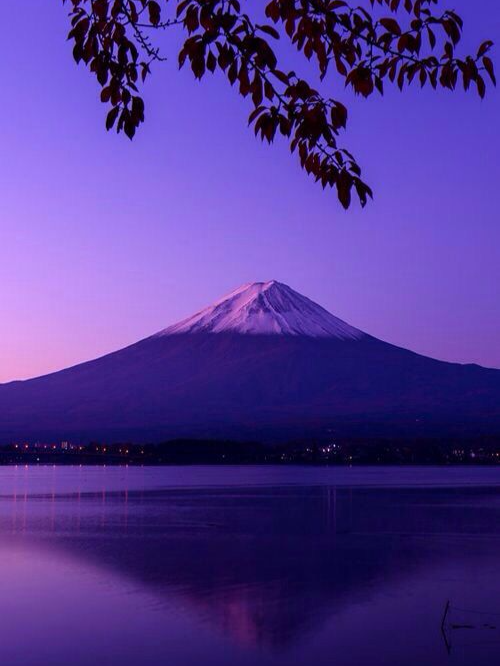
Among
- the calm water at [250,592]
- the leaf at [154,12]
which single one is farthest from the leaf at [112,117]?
the calm water at [250,592]

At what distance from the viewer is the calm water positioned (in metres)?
11.5

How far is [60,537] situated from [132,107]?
22185 mm

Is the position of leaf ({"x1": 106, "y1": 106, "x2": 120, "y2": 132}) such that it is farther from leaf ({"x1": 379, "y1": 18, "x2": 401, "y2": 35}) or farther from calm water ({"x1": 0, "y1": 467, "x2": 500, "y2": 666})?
calm water ({"x1": 0, "y1": 467, "x2": 500, "y2": 666})

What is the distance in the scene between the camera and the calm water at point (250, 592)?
451 inches

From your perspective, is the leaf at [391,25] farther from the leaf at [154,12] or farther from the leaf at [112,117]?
the leaf at [112,117]

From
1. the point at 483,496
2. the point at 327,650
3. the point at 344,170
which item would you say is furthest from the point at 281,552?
the point at 483,496

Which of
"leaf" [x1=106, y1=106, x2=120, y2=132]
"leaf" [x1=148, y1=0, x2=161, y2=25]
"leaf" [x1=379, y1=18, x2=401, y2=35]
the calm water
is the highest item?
"leaf" [x1=148, y1=0, x2=161, y2=25]

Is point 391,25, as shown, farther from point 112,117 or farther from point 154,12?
point 112,117

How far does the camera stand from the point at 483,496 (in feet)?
153

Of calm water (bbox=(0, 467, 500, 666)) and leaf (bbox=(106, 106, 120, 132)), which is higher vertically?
leaf (bbox=(106, 106, 120, 132))

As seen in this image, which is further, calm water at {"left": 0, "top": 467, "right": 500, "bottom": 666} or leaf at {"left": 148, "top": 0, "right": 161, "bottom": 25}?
calm water at {"left": 0, "top": 467, "right": 500, "bottom": 666}

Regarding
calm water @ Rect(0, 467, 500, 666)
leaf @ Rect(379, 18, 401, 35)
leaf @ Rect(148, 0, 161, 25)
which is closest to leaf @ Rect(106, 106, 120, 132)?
leaf @ Rect(148, 0, 161, 25)

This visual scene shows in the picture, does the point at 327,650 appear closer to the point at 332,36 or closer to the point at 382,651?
the point at 382,651

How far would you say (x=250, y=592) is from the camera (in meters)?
15.2
